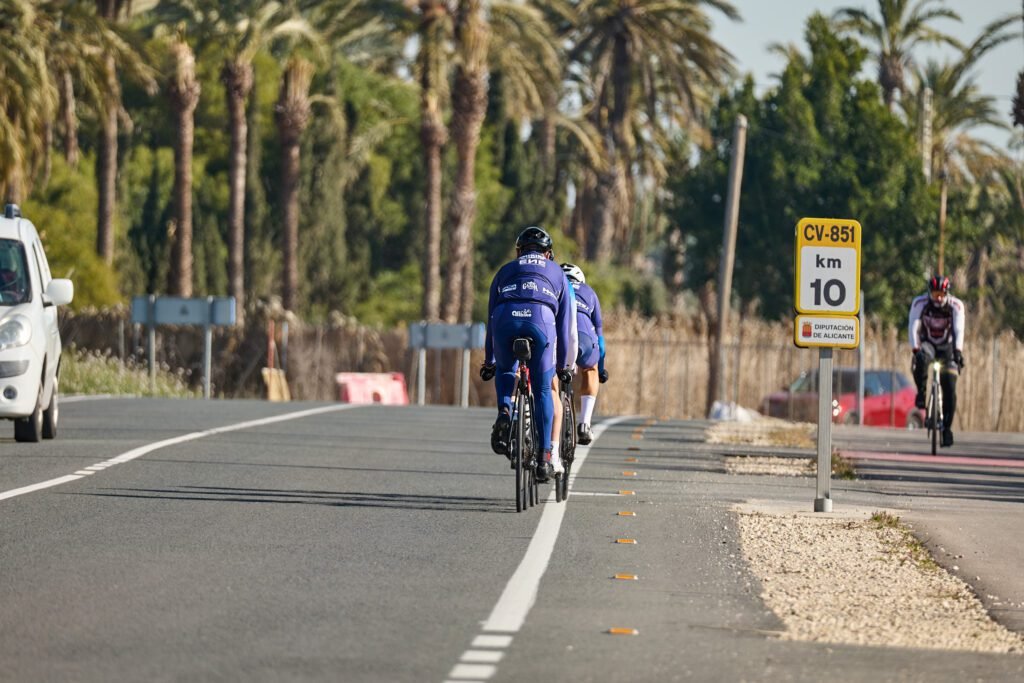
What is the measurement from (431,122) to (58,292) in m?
29.3

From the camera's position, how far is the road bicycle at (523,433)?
1249 centimetres

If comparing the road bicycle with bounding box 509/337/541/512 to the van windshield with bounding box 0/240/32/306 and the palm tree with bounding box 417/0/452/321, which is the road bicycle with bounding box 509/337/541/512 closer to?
the van windshield with bounding box 0/240/32/306

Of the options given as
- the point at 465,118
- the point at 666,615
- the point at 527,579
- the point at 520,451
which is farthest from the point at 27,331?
the point at 465,118

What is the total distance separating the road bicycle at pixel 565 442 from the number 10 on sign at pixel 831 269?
1.71 meters

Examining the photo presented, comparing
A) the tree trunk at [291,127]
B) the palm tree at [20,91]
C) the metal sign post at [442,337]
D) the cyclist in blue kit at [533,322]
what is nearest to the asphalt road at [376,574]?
the cyclist in blue kit at [533,322]

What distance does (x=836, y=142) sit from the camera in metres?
57.1

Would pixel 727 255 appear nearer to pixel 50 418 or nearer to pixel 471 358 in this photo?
pixel 471 358

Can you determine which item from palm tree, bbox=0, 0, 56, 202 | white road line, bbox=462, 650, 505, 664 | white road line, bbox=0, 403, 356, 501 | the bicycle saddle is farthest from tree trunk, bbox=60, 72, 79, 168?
white road line, bbox=462, 650, 505, 664

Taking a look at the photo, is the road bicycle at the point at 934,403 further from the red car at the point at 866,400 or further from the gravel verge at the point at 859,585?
the red car at the point at 866,400

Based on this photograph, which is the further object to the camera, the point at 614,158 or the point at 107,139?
the point at 614,158

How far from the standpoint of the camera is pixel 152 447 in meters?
16.7

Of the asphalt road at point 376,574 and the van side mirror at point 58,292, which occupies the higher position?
the van side mirror at point 58,292

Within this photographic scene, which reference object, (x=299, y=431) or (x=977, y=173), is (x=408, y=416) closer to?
(x=299, y=431)

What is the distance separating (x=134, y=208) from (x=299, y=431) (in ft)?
128
